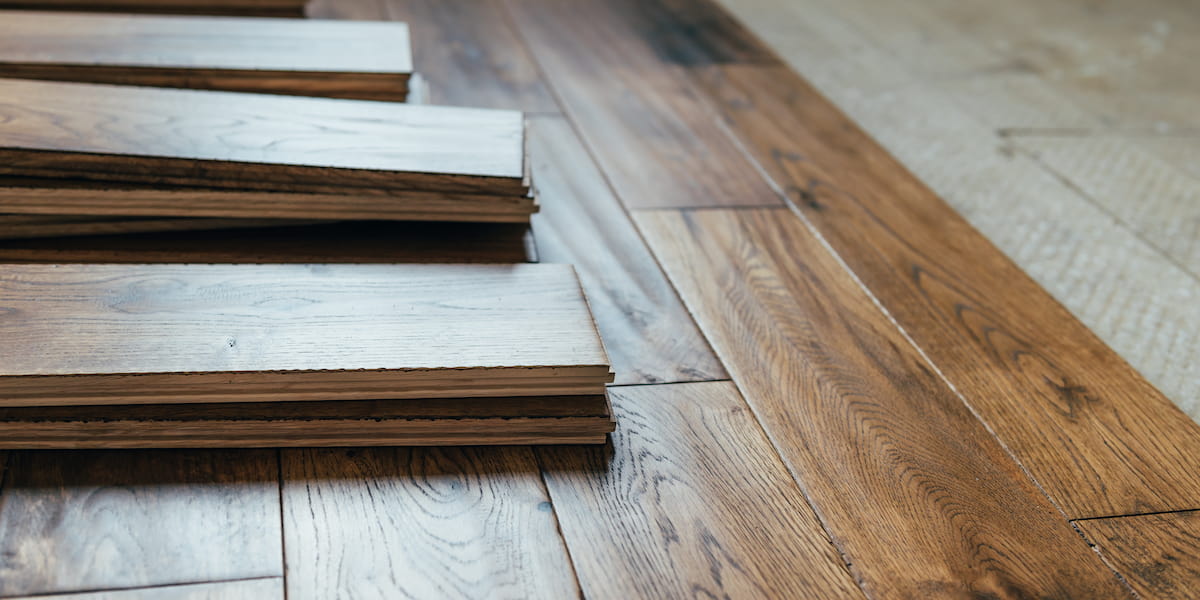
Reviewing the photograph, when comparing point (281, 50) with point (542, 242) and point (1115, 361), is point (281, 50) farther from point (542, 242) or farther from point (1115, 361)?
point (1115, 361)

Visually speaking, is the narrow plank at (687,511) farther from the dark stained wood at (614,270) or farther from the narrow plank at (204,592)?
the narrow plank at (204,592)

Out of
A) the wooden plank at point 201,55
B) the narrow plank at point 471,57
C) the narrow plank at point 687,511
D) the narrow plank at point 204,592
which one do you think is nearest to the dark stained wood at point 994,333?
the narrow plank at point 687,511

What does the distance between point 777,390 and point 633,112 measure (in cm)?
90

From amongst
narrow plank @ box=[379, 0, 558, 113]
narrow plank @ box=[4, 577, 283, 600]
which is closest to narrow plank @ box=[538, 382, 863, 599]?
narrow plank @ box=[4, 577, 283, 600]

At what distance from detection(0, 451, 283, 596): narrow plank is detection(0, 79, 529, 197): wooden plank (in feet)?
1.25

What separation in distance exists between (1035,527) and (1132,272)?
739mm

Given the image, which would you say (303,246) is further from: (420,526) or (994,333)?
(994,333)

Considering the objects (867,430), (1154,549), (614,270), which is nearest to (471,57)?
(614,270)

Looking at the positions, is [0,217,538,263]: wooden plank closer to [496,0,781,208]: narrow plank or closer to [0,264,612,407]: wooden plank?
[0,264,612,407]: wooden plank

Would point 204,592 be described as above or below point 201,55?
below

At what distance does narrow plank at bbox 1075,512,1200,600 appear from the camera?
3.30 feet

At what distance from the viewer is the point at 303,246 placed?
52.6 inches

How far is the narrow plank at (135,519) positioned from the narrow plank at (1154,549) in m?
0.83

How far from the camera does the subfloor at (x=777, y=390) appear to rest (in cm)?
95
